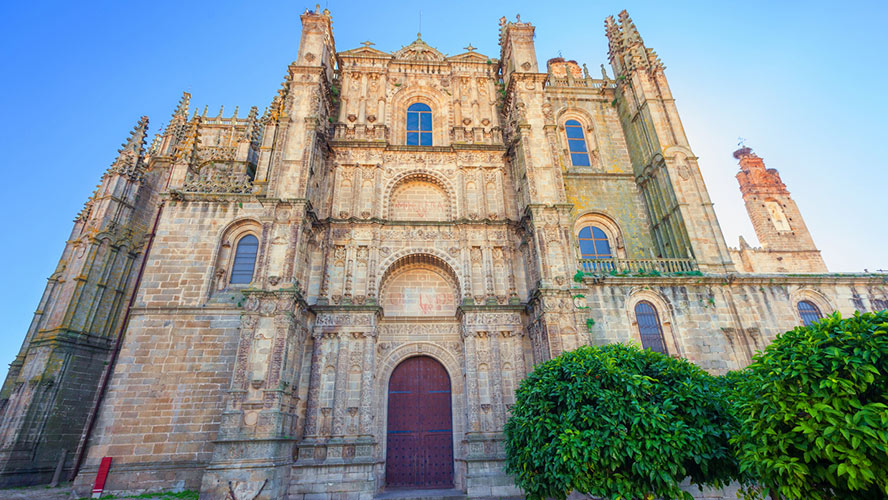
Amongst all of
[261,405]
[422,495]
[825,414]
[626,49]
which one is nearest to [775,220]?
[626,49]

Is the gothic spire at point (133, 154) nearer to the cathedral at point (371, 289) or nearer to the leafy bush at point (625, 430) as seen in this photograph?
the cathedral at point (371, 289)

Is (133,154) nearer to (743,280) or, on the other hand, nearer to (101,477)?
(101,477)

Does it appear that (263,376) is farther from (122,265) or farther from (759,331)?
(759,331)

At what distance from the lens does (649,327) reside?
51.4ft

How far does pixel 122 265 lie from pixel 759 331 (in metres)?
28.0

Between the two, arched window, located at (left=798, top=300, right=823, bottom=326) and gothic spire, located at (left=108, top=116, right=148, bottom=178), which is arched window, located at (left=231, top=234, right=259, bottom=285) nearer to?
gothic spire, located at (left=108, top=116, right=148, bottom=178)

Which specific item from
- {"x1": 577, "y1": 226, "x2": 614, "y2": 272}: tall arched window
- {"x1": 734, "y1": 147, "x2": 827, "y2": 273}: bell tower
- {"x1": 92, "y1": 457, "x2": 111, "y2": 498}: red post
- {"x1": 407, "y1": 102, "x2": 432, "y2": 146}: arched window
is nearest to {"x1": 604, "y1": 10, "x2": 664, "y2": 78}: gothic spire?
{"x1": 577, "y1": 226, "x2": 614, "y2": 272}: tall arched window

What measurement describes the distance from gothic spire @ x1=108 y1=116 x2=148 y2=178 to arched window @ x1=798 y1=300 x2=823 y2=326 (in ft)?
103

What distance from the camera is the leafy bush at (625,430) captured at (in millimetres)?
8508

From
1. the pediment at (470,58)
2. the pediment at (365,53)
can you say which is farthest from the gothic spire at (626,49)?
the pediment at (365,53)

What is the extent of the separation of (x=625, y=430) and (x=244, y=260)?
1570 centimetres

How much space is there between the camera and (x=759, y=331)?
1557 cm

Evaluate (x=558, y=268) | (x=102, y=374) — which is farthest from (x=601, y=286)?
(x=102, y=374)

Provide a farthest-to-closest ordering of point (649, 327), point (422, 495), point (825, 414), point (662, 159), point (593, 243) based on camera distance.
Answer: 1. point (593, 243)
2. point (662, 159)
3. point (649, 327)
4. point (422, 495)
5. point (825, 414)
